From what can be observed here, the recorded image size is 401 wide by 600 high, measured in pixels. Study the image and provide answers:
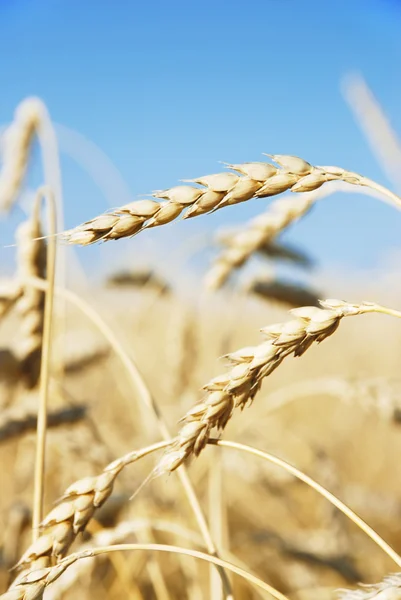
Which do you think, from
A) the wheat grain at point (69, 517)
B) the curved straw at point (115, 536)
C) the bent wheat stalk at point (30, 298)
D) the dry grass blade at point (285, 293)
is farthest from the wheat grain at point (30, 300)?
the dry grass blade at point (285, 293)

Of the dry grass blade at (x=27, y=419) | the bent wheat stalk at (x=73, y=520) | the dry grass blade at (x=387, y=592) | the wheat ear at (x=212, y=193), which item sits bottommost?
the dry grass blade at (x=387, y=592)

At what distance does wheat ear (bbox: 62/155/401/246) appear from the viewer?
69 cm

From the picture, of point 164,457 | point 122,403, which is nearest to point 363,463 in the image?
point 122,403

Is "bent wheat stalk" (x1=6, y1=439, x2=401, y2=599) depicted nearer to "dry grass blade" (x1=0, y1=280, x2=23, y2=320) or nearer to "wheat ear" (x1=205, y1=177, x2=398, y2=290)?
"wheat ear" (x1=205, y1=177, x2=398, y2=290)

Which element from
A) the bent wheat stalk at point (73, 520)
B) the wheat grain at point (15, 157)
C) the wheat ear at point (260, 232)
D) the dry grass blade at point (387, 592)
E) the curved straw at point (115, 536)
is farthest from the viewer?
the wheat grain at point (15, 157)

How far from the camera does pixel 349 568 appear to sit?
2.01 metres

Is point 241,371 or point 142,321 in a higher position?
point 142,321

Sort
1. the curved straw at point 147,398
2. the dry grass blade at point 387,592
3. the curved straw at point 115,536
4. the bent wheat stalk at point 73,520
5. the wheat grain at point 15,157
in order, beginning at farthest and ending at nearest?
the wheat grain at point 15,157 < the curved straw at point 115,536 < the curved straw at point 147,398 < the bent wheat stalk at point 73,520 < the dry grass blade at point 387,592

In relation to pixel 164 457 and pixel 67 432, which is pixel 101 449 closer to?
A: pixel 67 432

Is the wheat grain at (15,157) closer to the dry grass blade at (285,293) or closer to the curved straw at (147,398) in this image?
the dry grass blade at (285,293)

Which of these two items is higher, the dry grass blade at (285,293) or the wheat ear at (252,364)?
the dry grass blade at (285,293)

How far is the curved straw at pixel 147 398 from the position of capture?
94 centimetres

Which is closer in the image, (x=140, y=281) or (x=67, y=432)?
(x=67, y=432)

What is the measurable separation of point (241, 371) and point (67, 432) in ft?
3.62
